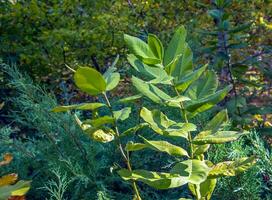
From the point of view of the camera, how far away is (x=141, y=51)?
146cm

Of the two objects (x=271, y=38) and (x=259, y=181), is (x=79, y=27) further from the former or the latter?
(x=259, y=181)

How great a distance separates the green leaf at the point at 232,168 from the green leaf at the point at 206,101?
165mm

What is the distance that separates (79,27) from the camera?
503cm

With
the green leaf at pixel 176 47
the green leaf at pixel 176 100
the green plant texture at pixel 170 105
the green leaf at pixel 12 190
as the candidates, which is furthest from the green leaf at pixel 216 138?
the green leaf at pixel 12 190

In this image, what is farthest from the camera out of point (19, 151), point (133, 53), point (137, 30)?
point (137, 30)

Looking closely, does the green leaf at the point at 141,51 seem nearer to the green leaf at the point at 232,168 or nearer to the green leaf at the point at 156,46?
the green leaf at the point at 156,46

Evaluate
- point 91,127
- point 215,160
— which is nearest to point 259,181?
point 215,160

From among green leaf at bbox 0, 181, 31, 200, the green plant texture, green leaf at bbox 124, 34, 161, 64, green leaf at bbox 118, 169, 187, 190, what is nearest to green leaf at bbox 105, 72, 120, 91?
the green plant texture

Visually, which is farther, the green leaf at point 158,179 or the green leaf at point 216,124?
the green leaf at point 216,124

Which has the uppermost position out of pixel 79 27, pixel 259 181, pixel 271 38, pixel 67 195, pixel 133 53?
pixel 133 53

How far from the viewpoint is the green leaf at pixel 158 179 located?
4.48 ft

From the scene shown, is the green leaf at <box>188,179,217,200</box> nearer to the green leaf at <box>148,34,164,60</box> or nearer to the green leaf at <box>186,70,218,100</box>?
the green leaf at <box>186,70,218,100</box>

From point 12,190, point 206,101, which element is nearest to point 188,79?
point 206,101

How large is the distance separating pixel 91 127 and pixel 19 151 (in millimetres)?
1017
